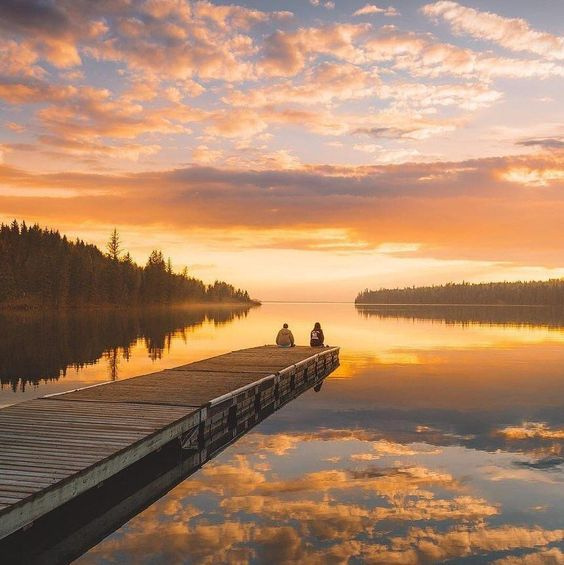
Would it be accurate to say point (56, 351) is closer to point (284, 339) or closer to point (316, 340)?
point (284, 339)

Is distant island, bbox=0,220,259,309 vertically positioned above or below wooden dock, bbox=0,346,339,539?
above

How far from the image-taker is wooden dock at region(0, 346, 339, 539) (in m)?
10.1

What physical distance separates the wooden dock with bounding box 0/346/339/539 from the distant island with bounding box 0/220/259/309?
10755 centimetres

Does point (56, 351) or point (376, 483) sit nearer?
point (376, 483)

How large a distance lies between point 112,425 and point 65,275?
12173 cm

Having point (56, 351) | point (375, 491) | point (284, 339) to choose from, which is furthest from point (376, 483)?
point (56, 351)

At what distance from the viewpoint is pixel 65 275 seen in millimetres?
128125

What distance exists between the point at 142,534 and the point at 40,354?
32.8 m

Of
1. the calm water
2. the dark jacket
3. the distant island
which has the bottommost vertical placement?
the calm water

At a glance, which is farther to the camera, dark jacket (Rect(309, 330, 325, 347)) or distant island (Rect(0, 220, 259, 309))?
distant island (Rect(0, 220, 259, 309))

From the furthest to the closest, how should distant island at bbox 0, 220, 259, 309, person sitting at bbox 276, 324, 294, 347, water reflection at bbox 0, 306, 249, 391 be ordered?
distant island at bbox 0, 220, 259, 309 → person sitting at bbox 276, 324, 294, 347 → water reflection at bbox 0, 306, 249, 391

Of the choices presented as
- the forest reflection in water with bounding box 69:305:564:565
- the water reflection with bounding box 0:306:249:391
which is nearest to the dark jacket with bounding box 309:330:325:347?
the water reflection with bounding box 0:306:249:391

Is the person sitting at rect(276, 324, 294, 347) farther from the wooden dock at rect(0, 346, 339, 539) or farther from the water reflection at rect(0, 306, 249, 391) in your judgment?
the wooden dock at rect(0, 346, 339, 539)

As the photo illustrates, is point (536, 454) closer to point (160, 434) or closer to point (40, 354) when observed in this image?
point (160, 434)
